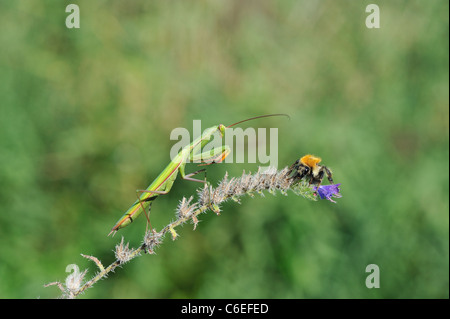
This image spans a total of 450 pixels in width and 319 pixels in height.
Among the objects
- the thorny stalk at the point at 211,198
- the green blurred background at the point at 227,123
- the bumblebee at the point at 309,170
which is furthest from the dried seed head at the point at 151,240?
the green blurred background at the point at 227,123

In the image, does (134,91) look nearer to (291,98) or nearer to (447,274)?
(291,98)

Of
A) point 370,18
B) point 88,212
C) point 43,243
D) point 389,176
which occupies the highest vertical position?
point 370,18

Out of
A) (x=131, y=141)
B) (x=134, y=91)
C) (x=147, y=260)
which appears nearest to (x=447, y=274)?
(x=147, y=260)

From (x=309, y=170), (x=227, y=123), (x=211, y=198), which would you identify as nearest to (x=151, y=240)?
(x=211, y=198)

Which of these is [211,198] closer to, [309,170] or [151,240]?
[151,240]

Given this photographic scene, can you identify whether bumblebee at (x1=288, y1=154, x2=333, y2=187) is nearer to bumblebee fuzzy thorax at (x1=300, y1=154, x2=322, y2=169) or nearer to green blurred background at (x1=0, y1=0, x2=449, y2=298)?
bumblebee fuzzy thorax at (x1=300, y1=154, x2=322, y2=169)

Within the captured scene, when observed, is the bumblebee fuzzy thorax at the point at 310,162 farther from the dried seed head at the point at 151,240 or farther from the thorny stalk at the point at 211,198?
the dried seed head at the point at 151,240

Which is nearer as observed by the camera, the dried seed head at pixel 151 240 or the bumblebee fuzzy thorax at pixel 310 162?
the dried seed head at pixel 151 240
